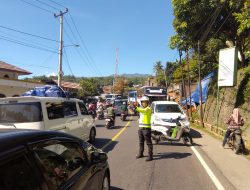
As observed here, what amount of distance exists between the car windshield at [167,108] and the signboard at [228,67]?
13.7ft

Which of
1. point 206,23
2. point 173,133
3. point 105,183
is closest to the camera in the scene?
point 105,183

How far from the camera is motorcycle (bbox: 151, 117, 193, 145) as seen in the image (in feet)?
43.7

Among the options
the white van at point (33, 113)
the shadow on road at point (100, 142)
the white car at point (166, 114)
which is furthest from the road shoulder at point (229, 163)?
the white van at point (33, 113)

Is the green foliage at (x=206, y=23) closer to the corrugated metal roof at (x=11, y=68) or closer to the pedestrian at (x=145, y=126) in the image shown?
the pedestrian at (x=145, y=126)

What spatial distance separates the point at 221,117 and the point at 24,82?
67.4 ft

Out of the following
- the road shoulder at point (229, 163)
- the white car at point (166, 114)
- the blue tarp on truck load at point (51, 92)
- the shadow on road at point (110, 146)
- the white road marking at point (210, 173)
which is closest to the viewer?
the white road marking at point (210, 173)

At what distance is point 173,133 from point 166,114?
2.54 m

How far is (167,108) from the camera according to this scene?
56.3ft

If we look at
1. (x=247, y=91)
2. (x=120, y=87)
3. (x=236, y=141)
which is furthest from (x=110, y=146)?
(x=120, y=87)

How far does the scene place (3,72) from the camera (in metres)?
35.5

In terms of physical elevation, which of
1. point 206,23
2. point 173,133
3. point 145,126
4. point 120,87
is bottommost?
point 173,133

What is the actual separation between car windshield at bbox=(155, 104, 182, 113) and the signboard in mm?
4183

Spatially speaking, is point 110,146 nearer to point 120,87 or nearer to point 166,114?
point 166,114

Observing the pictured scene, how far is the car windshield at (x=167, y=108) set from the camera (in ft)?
55.4
